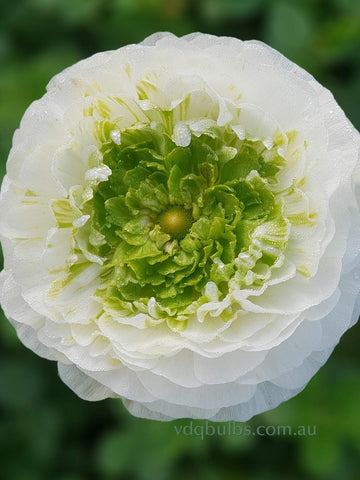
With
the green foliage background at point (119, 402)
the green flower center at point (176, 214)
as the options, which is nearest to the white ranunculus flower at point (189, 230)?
the green flower center at point (176, 214)

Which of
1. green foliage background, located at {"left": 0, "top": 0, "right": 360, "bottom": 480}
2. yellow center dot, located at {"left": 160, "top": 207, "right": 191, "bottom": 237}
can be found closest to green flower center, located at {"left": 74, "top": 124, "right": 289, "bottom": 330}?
yellow center dot, located at {"left": 160, "top": 207, "right": 191, "bottom": 237}

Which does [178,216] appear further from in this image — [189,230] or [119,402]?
[119,402]

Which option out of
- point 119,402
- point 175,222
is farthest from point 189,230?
point 119,402

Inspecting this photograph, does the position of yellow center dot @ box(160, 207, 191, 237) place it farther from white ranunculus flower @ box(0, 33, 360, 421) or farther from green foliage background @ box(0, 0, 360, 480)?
green foliage background @ box(0, 0, 360, 480)

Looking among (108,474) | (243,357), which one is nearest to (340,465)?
(108,474)

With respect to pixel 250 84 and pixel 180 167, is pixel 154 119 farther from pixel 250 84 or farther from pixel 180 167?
pixel 250 84

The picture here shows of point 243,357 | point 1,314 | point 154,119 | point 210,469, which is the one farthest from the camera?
point 210,469

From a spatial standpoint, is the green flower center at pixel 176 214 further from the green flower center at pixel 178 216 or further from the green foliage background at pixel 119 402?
the green foliage background at pixel 119 402
